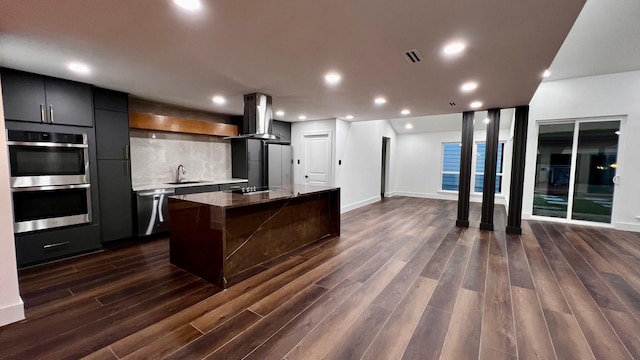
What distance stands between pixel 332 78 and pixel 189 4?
180 centimetres

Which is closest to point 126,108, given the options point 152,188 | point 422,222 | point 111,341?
point 152,188

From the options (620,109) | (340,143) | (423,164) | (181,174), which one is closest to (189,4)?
(181,174)

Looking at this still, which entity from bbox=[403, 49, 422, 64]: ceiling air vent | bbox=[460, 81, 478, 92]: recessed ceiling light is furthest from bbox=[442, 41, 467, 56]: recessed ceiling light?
bbox=[460, 81, 478, 92]: recessed ceiling light

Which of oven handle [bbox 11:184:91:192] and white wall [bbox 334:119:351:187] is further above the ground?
white wall [bbox 334:119:351:187]

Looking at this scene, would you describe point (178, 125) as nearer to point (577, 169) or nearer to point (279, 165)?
point (279, 165)

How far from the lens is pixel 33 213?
118 inches

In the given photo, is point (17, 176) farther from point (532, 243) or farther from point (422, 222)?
point (532, 243)

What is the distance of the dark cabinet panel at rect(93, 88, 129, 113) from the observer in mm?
3531

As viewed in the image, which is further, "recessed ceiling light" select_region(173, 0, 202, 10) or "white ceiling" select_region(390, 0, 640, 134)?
"white ceiling" select_region(390, 0, 640, 134)

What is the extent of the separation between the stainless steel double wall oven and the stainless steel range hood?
2060mm

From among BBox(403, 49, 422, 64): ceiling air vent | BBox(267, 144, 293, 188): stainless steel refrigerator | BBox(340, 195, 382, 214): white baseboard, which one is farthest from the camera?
BBox(340, 195, 382, 214): white baseboard

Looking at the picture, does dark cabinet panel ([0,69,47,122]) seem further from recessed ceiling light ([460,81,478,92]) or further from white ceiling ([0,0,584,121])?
recessed ceiling light ([460,81,478,92])

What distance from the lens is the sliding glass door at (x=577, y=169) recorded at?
5191 millimetres

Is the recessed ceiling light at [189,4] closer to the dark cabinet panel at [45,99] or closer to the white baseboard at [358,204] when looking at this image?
the dark cabinet panel at [45,99]
